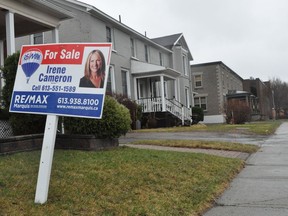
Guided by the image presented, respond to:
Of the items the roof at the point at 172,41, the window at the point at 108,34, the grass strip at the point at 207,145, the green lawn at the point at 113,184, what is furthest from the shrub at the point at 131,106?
the roof at the point at 172,41

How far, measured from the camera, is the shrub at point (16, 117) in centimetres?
923

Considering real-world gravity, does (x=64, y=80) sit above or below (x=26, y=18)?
below

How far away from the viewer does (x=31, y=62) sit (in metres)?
5.40

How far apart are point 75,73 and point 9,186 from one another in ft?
6.25

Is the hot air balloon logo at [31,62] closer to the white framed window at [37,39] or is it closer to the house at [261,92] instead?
the white framed window at [37,39]

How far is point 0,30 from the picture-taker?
602 inches

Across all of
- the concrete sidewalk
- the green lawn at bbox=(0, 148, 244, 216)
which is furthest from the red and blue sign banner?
the concrete sidewalk

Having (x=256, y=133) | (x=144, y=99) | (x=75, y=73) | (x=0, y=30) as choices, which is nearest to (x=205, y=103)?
(x=144, y=99)

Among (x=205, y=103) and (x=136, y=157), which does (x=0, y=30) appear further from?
(x=205, y=103)

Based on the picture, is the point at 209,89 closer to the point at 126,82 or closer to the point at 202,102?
the point at 202,102

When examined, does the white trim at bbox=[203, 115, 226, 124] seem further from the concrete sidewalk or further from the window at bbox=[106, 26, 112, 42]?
the concrete sidewalk

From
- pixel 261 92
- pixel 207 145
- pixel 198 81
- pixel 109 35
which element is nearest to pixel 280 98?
pixel 261 92

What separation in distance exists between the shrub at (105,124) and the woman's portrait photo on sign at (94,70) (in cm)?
416

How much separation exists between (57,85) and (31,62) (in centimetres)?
62
